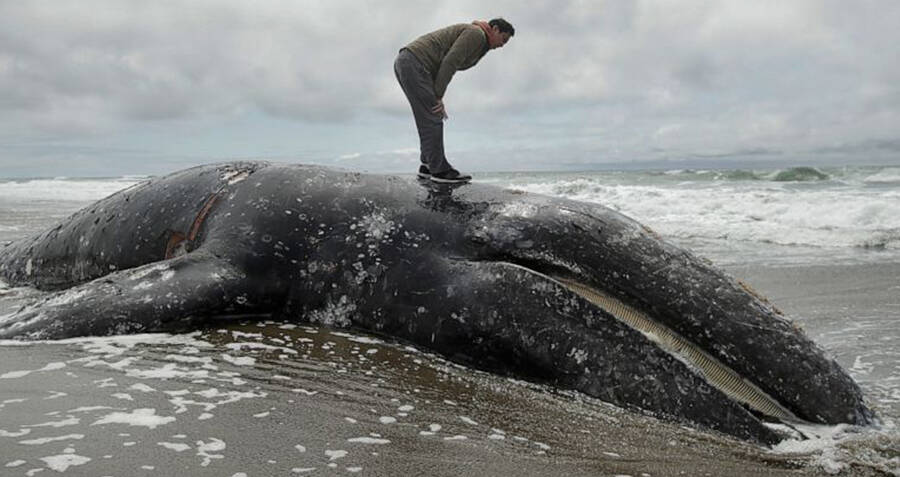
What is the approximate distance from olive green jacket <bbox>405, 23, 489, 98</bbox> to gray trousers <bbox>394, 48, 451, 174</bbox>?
0.31ft

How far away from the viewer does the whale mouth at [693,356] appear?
4.55m

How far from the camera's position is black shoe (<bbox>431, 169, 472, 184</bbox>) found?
21.1 ft

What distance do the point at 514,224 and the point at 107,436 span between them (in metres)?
3.08

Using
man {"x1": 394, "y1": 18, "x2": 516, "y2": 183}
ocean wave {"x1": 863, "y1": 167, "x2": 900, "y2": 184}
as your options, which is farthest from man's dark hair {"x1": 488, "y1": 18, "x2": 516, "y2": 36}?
ocean wave {"x1": 863, "y1": 167, "x2": 900, "y2": 184}

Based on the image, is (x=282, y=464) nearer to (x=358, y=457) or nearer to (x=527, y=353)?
(x=358, y=457)

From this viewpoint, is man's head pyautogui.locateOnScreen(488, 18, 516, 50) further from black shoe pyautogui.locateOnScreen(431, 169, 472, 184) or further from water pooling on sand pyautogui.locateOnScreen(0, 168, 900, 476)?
water pooling on sand pyautogui.locateOnScreen(0, 168, 900, 476)

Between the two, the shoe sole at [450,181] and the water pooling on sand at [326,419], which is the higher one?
the shoe sole at [450,181]

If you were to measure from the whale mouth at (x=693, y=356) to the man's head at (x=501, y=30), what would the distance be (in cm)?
322

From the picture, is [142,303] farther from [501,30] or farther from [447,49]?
[501,30]

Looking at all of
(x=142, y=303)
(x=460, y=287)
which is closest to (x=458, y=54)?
(x=460, y=287)

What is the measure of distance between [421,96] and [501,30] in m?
1.11

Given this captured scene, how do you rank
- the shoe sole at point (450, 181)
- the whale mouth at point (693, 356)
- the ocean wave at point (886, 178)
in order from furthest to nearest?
the ocean wave at point (886, 178), the shoe sole at point (450, 181), the whale mouth at point (693, 356)

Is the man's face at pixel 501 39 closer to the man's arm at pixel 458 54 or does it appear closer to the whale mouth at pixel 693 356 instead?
the man's arm at pixel 458 54

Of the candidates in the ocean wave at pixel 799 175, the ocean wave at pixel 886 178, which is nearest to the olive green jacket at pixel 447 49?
the ocean wave at pixel 886 178
